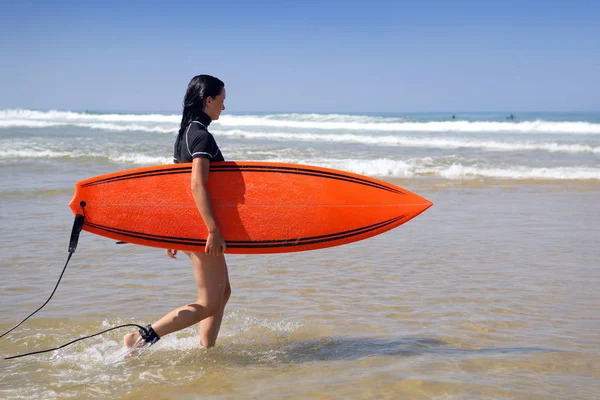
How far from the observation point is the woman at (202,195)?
3195 millimetres

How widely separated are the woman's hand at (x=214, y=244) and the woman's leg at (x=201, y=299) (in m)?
0.15

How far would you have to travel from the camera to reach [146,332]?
3447mm

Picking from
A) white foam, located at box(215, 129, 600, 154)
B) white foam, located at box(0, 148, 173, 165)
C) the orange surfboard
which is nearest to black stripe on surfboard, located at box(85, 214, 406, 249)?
the orange surfboard

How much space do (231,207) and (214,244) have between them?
0.34 m

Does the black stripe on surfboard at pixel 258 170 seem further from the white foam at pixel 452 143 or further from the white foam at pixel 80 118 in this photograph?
the white foam at pixel 80 118

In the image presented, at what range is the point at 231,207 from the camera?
3.55 m

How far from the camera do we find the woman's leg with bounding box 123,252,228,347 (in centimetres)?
344

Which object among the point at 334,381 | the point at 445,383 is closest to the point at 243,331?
the point at 334,381

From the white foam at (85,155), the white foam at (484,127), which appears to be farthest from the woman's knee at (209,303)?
the white foam at (484,127)

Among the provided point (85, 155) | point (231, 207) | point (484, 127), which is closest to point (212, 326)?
point (231, 207)

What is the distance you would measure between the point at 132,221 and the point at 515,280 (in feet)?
10.2

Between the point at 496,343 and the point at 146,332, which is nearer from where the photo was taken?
the point at 146,332

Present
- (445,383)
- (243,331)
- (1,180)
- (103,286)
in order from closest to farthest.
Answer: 1. (445,383)
2. (243,331)
3. (103,286)
4. (1,180)

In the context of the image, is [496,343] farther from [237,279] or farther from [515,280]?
[237,279]
